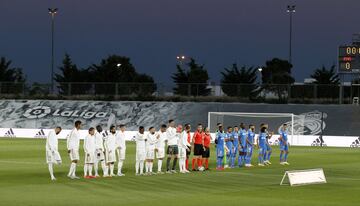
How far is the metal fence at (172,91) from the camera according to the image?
8131 centimetres

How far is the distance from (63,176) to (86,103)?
47.0 meters

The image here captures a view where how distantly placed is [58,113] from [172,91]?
1279cm

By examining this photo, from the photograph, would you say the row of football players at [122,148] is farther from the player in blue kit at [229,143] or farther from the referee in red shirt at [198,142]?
the player in blue kit at [229,143]

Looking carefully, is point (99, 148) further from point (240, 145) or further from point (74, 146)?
point (240, 145)

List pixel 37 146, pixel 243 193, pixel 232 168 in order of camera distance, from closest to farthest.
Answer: pixel 243 193, pixel 232 168, pixel 37 146

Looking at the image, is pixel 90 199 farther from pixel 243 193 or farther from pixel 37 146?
pixel 37 146

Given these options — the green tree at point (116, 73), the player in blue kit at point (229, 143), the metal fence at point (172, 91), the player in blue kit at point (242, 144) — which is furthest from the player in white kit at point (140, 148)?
the green tree at point (116, 73)

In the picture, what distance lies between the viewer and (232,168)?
126 ft

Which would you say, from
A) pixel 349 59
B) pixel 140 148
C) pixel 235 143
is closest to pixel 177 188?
pixel 140 148

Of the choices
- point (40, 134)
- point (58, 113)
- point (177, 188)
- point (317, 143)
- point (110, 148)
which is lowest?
point (177, 188)

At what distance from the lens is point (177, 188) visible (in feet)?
91.3

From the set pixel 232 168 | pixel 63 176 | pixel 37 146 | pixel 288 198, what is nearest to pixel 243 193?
pixel 288 198

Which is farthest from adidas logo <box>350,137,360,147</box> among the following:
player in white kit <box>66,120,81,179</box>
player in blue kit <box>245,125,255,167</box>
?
player in white kit <box>66,120,81,179</box>

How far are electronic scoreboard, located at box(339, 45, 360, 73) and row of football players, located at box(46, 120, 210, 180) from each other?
2927 cm
